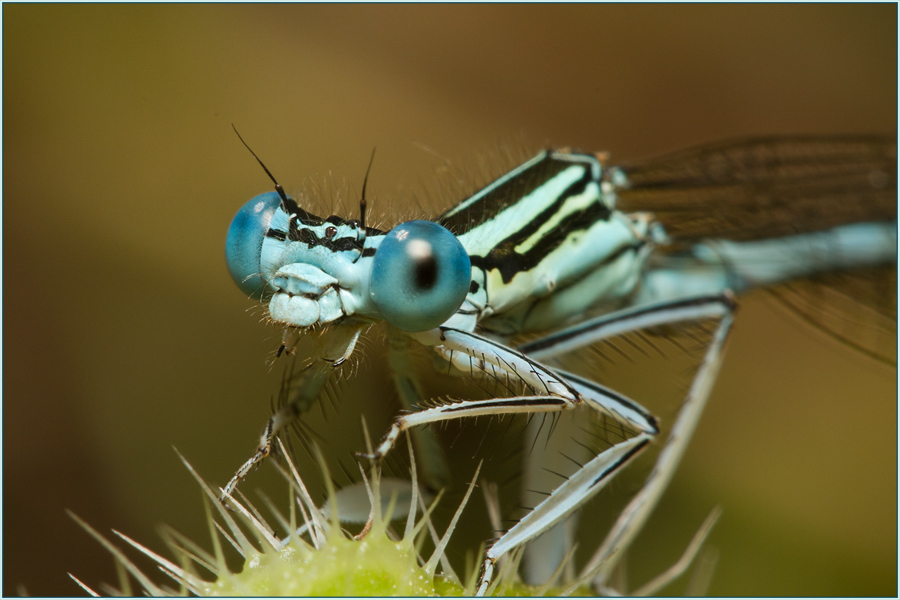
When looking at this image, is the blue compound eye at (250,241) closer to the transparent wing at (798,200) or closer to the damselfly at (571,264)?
the damselfly at (571,264)

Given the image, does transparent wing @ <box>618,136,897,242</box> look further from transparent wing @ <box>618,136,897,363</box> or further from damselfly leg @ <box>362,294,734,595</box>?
damselfly leg @ <box>362,294,734,595</box>

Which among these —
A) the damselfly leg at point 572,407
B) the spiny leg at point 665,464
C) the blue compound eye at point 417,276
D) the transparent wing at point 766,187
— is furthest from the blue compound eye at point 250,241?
the transparent wing at point 766,187

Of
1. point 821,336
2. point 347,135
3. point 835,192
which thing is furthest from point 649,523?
point 347,135

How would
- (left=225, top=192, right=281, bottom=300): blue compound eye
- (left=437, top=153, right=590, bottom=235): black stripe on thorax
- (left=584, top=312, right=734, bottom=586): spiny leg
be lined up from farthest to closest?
(left=584, top=312, right=734, bottom=586): spiny leg, (left=437, top=153, right=590, bottom=235): black stripe on thorax, (left=225, top=192, right=281, bottom=300): blue compound eye

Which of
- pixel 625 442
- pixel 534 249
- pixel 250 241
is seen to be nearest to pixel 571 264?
pixel 534 249

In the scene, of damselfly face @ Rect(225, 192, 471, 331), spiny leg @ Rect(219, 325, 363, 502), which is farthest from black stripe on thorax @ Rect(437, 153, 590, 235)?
spiny leg @ Rect(219, 325, 363, 502)

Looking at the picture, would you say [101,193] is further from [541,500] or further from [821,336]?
[821,336]
